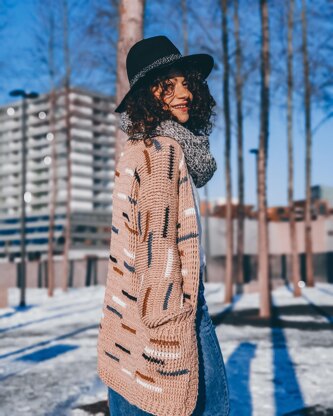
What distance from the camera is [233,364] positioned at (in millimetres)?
7082

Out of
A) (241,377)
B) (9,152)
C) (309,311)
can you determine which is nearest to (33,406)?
(241,377)

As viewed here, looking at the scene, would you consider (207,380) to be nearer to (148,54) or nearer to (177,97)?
(177,97)

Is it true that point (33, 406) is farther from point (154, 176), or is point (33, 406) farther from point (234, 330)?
point (234, 330)

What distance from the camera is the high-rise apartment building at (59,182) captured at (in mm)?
118750

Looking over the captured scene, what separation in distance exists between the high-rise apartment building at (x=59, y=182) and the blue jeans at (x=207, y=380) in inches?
4366

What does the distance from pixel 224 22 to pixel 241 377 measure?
475 inches

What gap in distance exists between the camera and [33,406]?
5320mm

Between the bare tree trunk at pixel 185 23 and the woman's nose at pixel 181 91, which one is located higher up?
the bare tree trunk at pixel 185 23

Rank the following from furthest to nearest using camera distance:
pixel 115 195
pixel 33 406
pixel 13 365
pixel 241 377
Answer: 1. pixel 13 365
2. pixel 241 377
3. pixel 33 406
4. pixel 115 195

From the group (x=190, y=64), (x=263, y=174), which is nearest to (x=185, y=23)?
(x=263, y=174)

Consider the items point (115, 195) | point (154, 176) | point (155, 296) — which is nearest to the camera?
point (155, 296)

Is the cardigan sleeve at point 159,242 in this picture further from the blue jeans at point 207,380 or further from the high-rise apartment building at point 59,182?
the high-rise apartment building at point 59,182

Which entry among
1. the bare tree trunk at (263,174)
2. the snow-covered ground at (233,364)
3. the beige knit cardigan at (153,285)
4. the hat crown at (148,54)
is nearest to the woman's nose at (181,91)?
the hat crown at (148,54)

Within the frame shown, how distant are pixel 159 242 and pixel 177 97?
0.58 m
